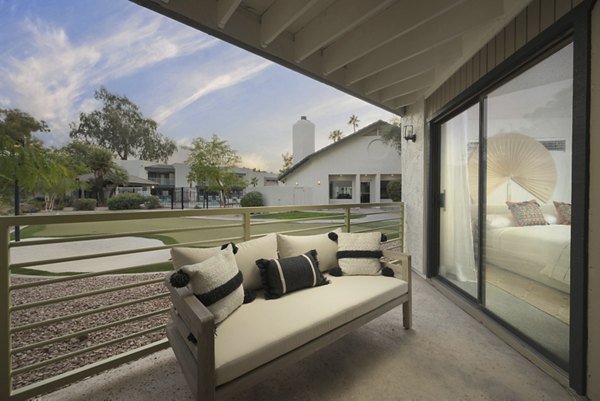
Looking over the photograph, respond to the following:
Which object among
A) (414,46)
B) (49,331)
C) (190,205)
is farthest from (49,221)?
(190,205)

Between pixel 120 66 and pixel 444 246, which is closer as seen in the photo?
pixel 444 246

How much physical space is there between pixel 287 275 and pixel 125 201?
15.8 meters

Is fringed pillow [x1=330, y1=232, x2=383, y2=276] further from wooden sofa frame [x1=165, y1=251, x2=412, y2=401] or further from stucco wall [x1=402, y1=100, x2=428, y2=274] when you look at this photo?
stucco wall [x1=402, y1=100, x2=428, y2=274]

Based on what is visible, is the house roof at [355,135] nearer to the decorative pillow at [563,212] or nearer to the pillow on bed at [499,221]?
the pillow on bed at [499,221]

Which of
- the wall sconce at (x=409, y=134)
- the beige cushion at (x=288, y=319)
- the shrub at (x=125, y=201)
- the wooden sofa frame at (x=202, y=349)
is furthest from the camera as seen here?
the shrub at (x=125, y=201)

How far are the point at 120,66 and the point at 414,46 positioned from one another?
2431 centimetres

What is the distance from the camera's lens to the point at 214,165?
16.7m

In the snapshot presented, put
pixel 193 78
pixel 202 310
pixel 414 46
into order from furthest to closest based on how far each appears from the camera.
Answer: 1. pixel 193 78
2. pixel 414 46
3. pixel 202 310

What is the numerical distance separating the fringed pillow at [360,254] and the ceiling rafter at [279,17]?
6.23 feet

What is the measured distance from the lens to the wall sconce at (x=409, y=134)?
13.2 ft

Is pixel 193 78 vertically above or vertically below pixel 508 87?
above

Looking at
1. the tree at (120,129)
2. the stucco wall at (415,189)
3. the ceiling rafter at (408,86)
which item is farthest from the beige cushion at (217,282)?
the tree at (120,129)

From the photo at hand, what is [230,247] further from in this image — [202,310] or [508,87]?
[508,87]

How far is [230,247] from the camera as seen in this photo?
1.97m
